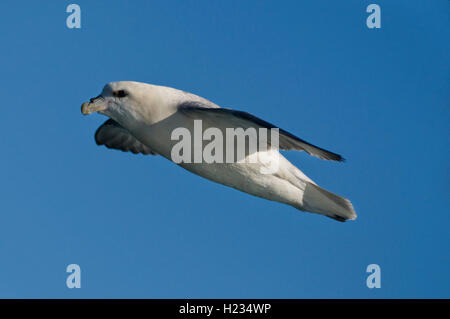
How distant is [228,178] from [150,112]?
3.87 ft

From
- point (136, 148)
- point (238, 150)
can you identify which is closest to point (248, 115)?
point (238, 150)

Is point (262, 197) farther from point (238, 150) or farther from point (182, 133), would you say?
point (182, 133)

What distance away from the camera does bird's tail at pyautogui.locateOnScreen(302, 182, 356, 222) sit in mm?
→ 6883

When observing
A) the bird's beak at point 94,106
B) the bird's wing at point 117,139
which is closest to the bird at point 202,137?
the bird's beak at point 94,106

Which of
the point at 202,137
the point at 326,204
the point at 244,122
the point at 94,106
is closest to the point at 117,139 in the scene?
the point at 94,106

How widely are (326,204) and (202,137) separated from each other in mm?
1798

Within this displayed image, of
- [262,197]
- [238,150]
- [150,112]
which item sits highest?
[150,112]

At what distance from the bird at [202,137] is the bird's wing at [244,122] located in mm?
12

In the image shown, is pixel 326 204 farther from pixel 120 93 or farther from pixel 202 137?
pixel 120 93

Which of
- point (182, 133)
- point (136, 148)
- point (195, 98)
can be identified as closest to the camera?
point (182, 133)

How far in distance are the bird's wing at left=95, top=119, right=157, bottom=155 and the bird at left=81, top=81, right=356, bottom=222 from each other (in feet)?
5.15

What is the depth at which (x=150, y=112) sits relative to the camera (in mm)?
6531

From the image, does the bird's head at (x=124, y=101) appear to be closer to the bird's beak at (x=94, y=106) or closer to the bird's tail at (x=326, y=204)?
the bird's beak at (x=94, y=106)

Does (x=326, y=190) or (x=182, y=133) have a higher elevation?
(x=182, y=133)
